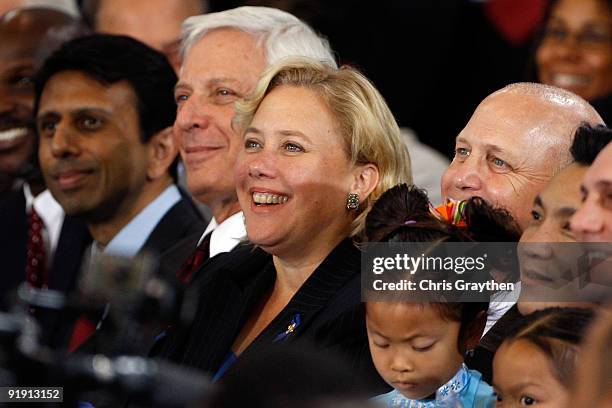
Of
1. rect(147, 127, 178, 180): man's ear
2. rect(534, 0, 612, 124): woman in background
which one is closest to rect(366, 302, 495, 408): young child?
rect(147, 127, 178, 180): man's ear

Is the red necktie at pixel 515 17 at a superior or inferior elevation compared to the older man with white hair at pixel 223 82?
superior

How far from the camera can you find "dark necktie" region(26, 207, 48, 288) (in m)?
4.64

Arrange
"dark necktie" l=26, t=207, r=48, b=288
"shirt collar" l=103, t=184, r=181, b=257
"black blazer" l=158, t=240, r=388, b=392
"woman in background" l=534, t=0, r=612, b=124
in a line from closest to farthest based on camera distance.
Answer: "black blazer" l=158, t=240, r=388, b=392
"shirt collar" l=103, t=184, r=181, b=257
"dark necktie" l=26, t=207, r=48, b=288
"woman in background" l=534, t=0, r=612, b=124

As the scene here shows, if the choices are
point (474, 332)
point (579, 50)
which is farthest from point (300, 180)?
point (579, 50)

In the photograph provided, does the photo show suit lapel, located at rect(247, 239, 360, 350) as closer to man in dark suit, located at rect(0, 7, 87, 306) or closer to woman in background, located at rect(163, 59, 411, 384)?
woman in background, located at rect(163, 59, 411, 384)

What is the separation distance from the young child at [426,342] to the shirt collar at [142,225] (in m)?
1.68

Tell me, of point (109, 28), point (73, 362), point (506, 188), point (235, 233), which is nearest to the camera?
point (73, 362)

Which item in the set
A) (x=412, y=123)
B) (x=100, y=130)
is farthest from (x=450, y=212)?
(x=412, y=123)

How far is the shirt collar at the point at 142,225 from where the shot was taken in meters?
4.42

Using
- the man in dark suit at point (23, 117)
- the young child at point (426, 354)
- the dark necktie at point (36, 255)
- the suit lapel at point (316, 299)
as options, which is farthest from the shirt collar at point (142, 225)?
the young child at point (426, 354)

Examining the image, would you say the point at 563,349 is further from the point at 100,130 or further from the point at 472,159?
the point at 100,130

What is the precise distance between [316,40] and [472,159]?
100 cm

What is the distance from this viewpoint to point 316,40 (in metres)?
4.16

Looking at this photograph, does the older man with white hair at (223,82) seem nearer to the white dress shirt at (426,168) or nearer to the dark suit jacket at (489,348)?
the white dress shirt at (426,168)
